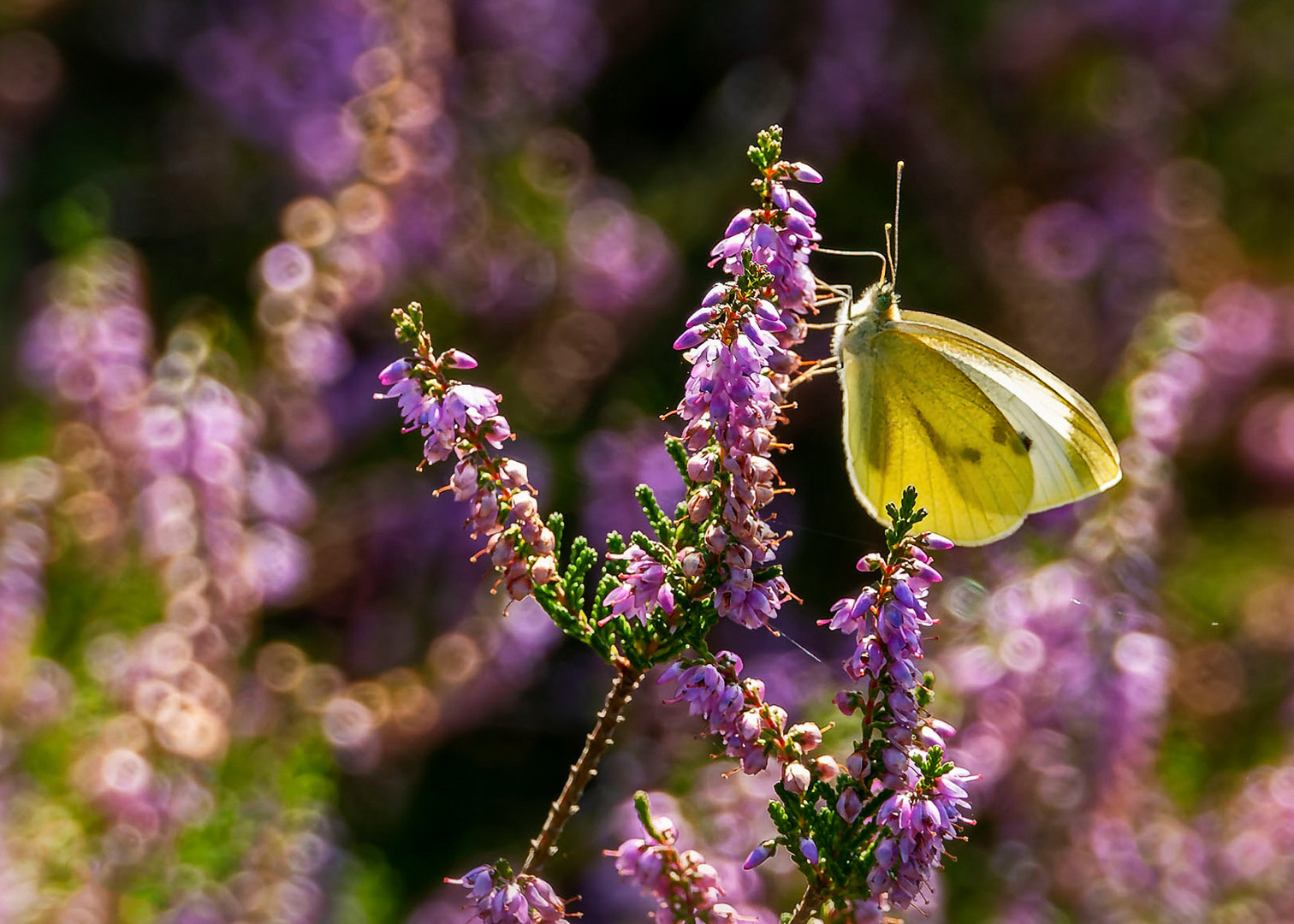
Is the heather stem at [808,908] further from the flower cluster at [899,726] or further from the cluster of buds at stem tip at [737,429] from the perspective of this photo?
the cluster of buds at stem tip at [737,429]

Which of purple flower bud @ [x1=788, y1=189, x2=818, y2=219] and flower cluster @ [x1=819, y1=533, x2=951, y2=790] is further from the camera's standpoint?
purple flower bud @ [x1=788, y1=189, x2=818, y2=219]

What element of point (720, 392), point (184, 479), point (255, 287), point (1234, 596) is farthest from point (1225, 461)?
point (720, 392)

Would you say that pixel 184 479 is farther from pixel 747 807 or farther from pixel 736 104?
pixel 736 104

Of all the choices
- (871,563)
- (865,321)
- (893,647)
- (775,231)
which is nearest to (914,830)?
(893,647)

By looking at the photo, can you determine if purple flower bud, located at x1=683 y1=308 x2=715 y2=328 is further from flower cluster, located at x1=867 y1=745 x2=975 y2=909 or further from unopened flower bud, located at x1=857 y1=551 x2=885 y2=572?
flower cluster, located at x1=867 y1=745 x2=975 y2=909

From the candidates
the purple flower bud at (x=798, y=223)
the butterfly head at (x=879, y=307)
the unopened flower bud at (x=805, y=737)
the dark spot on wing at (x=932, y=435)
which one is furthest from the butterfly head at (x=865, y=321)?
the unopened flower bud at (x=805, y=737)

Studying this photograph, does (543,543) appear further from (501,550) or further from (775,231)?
(775,231)

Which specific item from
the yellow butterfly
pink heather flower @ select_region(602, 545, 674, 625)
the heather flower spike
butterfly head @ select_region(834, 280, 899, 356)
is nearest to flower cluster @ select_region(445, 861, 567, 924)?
the heather flower spike
